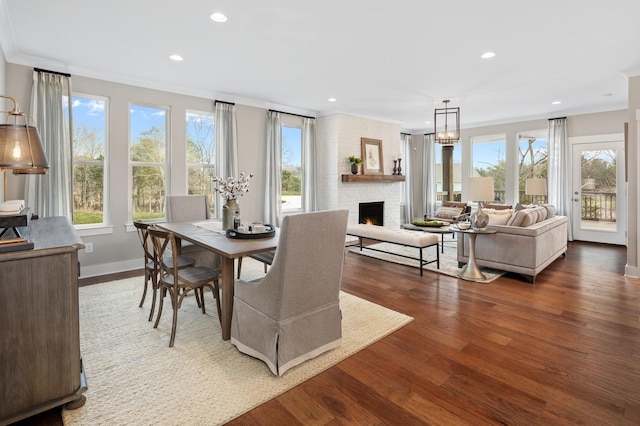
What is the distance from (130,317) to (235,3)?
2.83 m

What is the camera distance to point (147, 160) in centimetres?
483

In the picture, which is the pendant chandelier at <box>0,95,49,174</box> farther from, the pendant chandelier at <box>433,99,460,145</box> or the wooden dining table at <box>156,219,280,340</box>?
the pendant chandelier at <box>433,99,460,145</box>

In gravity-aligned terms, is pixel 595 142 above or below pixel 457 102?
below

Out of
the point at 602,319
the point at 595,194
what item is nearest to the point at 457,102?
the point at 595,194

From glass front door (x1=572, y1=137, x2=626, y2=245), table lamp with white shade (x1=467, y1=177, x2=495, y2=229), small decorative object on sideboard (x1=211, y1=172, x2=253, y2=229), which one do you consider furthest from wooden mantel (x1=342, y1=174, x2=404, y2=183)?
glass front door (x1=572, y1=137, x2=626, y2=245)

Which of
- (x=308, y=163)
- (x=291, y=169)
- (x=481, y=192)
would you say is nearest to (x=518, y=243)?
(x=481, y=192)

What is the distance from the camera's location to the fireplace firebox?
7199 mm

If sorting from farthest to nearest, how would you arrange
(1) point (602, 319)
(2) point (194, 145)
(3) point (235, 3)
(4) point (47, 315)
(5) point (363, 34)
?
1. (2) point (194, 145)
2. (5) point (363, 34)
3. (1) point (602, 319)
4. (3) point (235, 3)
5. (4) point (47, 315)

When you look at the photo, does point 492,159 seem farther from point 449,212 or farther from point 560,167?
point 449,212

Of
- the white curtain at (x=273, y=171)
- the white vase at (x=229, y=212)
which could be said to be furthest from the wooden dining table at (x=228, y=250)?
the white curtain at (x=273, y=171)

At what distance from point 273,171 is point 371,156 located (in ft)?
7.76

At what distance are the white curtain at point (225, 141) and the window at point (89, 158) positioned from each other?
151 centimetres

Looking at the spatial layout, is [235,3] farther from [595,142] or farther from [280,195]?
[595,142]

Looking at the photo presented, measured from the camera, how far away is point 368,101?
5.82 m
